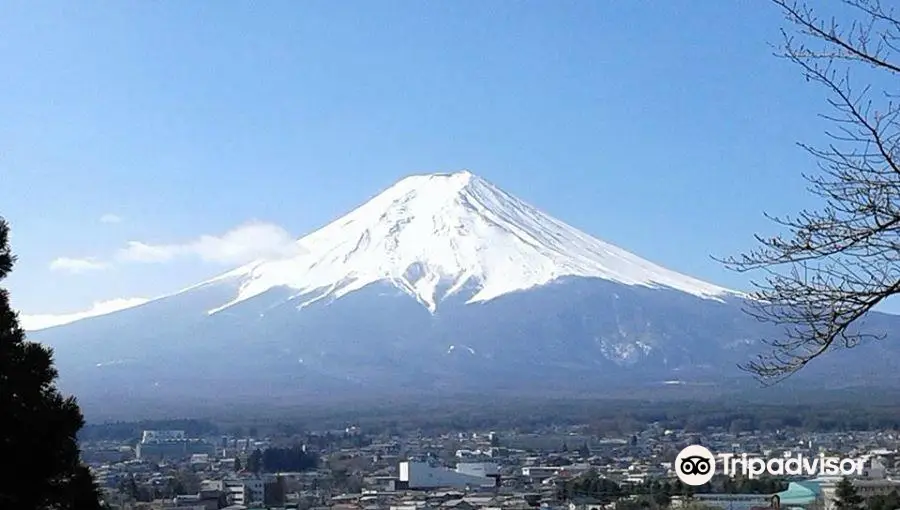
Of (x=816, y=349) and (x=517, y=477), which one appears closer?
(x=816, y=349)

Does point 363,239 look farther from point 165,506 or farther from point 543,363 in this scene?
point 165,506

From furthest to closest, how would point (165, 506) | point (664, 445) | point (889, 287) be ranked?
point (664, 445) → point (165, 506) → point (889, 287)

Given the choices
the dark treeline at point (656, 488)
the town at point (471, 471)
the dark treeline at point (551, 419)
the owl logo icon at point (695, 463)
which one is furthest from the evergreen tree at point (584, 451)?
the owl logo icon at point (695, 463)

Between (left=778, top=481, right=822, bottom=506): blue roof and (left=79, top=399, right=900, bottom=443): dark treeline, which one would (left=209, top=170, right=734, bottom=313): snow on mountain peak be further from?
(left=778, top=481, right=822, bottom=506): blue roof

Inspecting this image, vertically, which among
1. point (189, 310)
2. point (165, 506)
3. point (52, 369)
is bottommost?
point (165, 506)

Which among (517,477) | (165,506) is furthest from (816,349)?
(517,477)

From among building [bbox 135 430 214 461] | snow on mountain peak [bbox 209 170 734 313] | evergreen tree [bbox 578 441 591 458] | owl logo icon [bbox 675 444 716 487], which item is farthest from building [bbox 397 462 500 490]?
snow on mountain peak [bbox 209 170 734 313]

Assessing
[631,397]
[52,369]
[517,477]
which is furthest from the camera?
[631,397]
